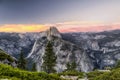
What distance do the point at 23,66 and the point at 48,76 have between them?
80.1 metres

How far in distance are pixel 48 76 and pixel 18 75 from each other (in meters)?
2.48

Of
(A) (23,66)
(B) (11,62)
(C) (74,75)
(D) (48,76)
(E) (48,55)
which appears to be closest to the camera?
(D) (48,76)

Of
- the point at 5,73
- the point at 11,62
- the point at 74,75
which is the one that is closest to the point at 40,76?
the point at 5,73

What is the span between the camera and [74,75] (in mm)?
58438

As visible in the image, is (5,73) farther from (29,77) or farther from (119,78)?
(119,78)

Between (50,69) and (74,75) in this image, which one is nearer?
(74,75)

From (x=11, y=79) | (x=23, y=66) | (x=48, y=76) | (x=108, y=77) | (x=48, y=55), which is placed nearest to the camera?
(x=11, y=79)

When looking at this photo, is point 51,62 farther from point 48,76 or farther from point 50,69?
point 48,76

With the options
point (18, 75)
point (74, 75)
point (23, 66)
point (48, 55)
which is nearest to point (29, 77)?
point (18, 75)

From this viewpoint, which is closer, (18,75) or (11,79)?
(11,79)

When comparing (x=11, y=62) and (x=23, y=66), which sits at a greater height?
(x=11, y=62)

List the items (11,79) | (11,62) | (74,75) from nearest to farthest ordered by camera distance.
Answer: (11,79) → (11,62) → (74,75)

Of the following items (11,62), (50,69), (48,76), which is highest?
(48,76)

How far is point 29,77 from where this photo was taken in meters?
17.9
